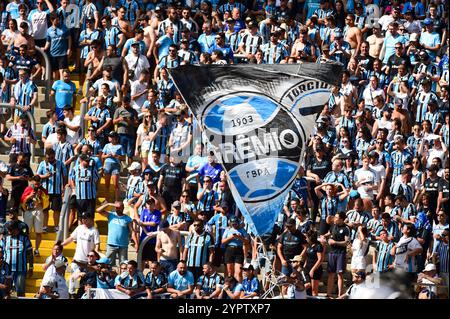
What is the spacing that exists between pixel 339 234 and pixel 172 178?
3066mm

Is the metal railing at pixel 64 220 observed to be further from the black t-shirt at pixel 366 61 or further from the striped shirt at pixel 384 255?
the black t-shirt at pixel 366 61

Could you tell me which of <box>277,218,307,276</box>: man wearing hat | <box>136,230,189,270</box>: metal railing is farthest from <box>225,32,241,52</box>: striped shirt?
<box>277,218,307,276</box>: man wearing hat

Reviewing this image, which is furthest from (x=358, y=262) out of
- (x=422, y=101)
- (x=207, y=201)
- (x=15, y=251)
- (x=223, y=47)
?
(x=223, y=47)

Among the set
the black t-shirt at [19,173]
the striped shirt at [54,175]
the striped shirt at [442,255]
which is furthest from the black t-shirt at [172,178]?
the striped shirt at [442,255]

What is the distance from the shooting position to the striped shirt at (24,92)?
92.9 ft

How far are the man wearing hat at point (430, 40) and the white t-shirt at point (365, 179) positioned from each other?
3887 mm

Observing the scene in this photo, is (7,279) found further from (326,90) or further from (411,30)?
(411,30)

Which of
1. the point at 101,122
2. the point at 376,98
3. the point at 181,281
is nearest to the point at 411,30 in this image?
the point at 376,98

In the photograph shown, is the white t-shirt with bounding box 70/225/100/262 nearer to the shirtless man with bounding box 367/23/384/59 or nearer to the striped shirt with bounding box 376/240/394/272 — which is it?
the striped shirt with bounding box 376/240/394/272

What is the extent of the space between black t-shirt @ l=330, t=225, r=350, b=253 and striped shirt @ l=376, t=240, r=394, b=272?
1.67 feet

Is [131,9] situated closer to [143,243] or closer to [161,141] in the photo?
[161,141]

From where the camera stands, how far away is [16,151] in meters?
27.2

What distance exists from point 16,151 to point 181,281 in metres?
4.43

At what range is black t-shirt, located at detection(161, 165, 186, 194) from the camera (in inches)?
1033
